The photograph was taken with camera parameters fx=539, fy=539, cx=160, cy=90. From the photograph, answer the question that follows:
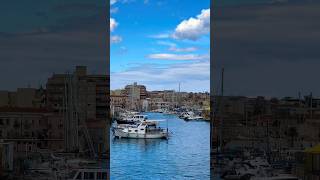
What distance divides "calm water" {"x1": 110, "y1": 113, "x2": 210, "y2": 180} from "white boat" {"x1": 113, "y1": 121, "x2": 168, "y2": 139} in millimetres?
242

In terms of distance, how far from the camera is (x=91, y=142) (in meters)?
7.30

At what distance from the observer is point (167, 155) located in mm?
16812

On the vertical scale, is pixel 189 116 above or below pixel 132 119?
above

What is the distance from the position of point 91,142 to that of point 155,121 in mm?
15319

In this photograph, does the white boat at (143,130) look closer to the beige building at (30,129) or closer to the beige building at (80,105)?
the beige building at (80,105)

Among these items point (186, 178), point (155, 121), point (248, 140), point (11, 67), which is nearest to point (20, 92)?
point (11, 67)

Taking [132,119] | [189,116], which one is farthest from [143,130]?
[189,116]

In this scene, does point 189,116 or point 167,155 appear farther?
point 189,116

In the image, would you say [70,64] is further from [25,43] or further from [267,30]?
[267,30]

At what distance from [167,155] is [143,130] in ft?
15.2

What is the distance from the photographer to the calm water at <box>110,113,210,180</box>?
41.2ft

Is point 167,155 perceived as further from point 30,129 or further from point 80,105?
point 30,129

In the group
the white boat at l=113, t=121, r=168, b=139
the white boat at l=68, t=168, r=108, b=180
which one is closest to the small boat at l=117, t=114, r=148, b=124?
the white boat at l=113, t=121, r=168, b=139

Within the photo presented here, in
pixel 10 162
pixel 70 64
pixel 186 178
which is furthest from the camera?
pixel 186 178
